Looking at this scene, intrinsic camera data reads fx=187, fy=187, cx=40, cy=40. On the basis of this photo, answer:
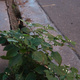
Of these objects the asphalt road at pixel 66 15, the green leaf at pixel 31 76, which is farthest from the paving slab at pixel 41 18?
the green leaf at pixel 31 76

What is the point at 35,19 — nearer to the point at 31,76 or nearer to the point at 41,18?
the point at 41,18

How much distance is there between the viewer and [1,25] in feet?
11.2

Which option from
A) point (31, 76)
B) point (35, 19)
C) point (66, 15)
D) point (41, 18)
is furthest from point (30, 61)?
point (66, 15)

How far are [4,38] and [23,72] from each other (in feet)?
1.15

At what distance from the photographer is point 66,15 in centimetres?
504

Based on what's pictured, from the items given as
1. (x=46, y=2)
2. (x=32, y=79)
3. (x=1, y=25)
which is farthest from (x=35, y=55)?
(x=46, y=2)

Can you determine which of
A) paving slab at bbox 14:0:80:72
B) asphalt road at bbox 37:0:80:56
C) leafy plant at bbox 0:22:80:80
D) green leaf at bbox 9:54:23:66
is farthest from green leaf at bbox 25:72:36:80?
asphalt road at bbox 37:0:80:56

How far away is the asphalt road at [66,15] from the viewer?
3.87 meters

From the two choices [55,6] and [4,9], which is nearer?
[4,9]

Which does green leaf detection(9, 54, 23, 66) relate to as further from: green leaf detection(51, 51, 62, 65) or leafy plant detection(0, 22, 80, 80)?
green leaf detection(51, 51, 62, 65)

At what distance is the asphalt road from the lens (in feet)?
12.7

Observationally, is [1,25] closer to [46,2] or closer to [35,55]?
[35,55]

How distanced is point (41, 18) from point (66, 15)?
757 millimetres

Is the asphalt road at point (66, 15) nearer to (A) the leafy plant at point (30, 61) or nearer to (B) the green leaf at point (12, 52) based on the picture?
(A) the leafy plant at point (30, 61)
